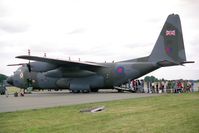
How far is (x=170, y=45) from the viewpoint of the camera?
107 ft

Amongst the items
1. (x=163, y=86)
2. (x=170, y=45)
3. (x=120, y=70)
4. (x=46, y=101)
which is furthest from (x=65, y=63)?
(x=170, y=45)

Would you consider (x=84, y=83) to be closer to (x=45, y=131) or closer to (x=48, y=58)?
(x=48, y=58)

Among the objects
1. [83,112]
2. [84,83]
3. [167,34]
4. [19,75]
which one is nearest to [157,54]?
[167,34]

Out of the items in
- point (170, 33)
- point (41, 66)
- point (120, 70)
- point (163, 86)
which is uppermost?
point (170, 33)

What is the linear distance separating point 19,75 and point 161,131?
32921 mm

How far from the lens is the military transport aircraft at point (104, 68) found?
107ft

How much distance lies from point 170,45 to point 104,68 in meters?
7.87

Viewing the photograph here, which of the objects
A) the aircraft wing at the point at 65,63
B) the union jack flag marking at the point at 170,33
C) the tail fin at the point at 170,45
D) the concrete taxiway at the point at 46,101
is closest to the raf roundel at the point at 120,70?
the aircraft wing at the point at 65,63

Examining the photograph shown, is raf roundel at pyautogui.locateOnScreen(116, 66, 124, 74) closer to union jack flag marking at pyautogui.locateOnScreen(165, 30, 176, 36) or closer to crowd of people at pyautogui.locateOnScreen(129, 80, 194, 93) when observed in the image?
crowd of people at pyautogui.locateOnScreen(129, 80, 194, 93)

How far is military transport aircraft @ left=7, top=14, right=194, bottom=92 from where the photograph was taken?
32.7 m

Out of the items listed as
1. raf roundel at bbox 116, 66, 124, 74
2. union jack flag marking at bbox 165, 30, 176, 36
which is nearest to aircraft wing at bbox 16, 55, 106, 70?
raf roundel at bbox 116, 66, 124, 74

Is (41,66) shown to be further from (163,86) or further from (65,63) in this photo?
(163,86)

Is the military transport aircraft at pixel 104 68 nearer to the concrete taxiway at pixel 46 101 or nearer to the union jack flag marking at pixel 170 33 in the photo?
the union jack flag marking at pixel 170 33

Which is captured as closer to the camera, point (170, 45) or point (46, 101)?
point (46, 101)
